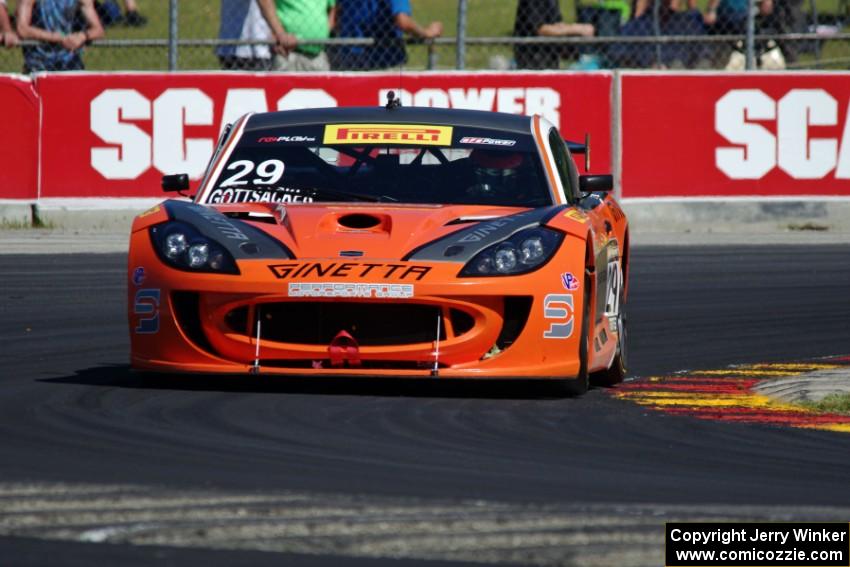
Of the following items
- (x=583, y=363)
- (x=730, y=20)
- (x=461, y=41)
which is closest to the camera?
(x=583, y=363)

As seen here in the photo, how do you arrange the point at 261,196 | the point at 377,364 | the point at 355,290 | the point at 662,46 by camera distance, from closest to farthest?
the point at 355,290 < the point at 377,364 < the point at 261,196 < the point at 662,46

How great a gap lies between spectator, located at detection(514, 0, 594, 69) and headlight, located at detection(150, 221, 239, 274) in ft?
32.0

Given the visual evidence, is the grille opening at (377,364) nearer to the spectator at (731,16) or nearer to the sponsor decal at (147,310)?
the sponsor decal at (147,310)

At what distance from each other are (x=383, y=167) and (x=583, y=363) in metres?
1.47

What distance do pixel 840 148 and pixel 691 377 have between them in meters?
8.29

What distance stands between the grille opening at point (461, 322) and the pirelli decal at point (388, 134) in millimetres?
1370

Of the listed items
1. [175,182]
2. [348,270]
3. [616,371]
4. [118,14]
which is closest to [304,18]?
[118,14]

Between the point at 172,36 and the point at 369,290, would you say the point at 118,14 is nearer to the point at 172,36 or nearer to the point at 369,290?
the point at 172,36

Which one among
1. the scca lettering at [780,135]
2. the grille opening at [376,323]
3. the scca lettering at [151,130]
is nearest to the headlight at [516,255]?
the grille opening at [376,323]

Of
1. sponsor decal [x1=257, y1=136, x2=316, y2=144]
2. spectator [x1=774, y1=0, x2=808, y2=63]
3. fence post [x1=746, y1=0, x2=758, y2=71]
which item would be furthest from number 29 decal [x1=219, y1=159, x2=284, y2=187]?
spectator [x1=774, y1=0, x2=808, y2=63]

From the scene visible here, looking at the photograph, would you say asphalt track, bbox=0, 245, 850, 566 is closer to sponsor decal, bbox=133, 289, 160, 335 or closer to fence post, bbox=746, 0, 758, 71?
sponsor decal, bbox=133, 289, 160, 335

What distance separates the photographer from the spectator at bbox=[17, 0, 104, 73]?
16.1m

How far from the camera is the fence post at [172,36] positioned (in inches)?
631

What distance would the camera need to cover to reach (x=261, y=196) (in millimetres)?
7992
